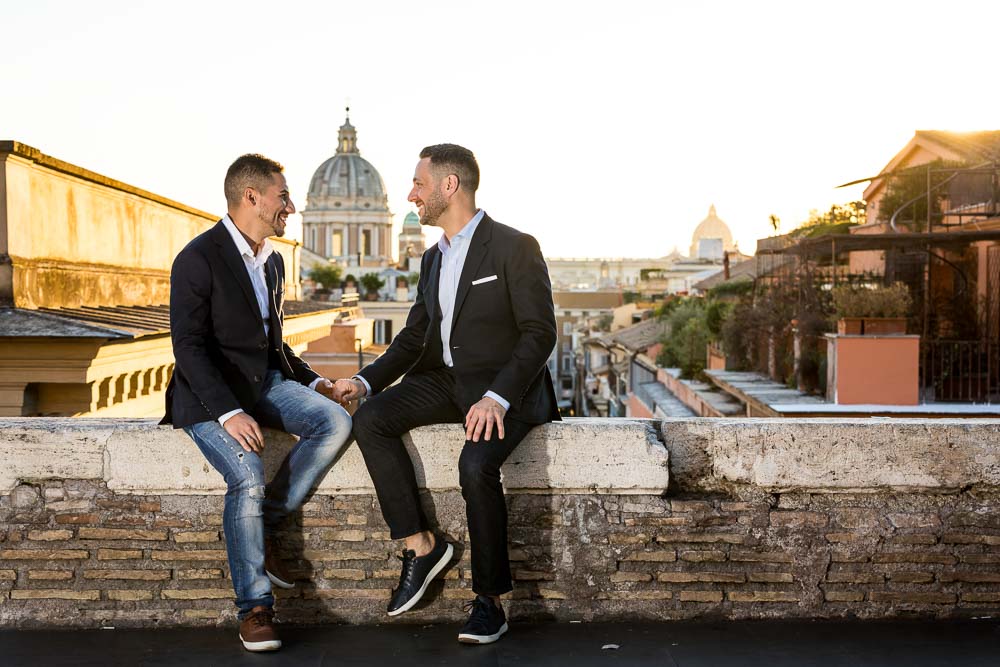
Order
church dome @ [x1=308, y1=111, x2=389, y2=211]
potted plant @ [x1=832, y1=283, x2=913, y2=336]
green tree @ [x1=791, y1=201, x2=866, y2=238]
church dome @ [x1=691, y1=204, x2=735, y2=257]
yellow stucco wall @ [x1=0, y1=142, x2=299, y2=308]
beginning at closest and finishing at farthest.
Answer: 1. yellow stucco wall @ [x1=0, y1=142, x2=299, y2=308]
2. potted plant @ [x1=832, y1=283, x2=913, y2=336]
3. green tree @ [x1=791, y1=201, x2=866, y2=238]
4. church dome @ [x1=308, y1=111, x2=389, y2=211]
5. church dome @ [x1=691, y1=204, x2=735, y2=257]

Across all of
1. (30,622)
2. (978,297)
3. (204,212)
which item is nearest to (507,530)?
(30,622)

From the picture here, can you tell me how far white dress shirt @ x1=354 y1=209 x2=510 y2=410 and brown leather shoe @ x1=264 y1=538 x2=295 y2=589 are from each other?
2.87 feet

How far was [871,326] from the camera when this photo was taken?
12.0m

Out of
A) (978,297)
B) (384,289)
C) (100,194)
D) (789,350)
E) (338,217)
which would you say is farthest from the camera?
(338,217)

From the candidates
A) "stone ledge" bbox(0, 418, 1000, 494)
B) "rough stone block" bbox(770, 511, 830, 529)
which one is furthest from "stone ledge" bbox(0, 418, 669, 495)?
"rough stone block" bbox(770, 511, 830, 529)

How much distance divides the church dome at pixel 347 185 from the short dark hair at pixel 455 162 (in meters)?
132

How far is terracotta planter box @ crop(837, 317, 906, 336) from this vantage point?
11977 mm

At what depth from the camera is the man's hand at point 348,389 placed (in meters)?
3.92

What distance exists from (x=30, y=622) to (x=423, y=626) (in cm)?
134

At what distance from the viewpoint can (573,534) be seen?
3.70m

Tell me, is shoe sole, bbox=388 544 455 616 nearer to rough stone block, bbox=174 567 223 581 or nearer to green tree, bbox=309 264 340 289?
rough stone block, bbox=174 567 223 581

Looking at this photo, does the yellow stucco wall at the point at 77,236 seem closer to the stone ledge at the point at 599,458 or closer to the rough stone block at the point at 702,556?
the stone ledge at the point at 599,458

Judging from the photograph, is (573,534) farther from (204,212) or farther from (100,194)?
(204,212)

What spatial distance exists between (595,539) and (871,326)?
9264mm
